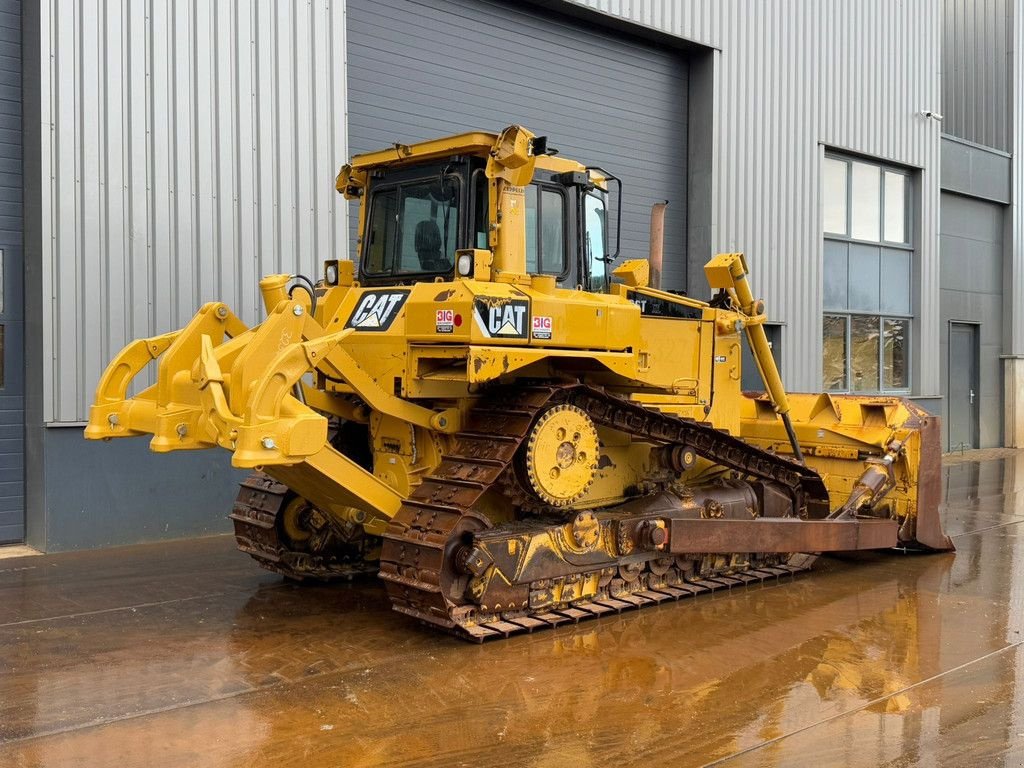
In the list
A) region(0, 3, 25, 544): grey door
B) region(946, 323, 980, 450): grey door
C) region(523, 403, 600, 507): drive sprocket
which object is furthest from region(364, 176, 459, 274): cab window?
region(946, 323, 980, 450): grey door

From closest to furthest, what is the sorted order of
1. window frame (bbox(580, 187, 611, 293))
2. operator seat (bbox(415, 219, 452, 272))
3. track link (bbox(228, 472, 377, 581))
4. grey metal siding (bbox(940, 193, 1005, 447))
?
1. operator seat (bbox(415, 219, 452, 272))
2. window frame (bbox(580, 187, 611, 293))
3. track link (bbox(228, 472, 377, 581))
4. grey metal siding (bbox(940, 193, 1005, 447))

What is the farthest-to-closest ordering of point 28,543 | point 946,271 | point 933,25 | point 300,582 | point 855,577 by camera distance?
point 946,271
point 933,25
point 28,543
point 855,577
point 300,582

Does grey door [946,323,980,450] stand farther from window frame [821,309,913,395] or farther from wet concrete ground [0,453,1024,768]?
wet concrete ground [0,453,1024,768]

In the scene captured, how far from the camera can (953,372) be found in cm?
2039

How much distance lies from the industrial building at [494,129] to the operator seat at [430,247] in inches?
140

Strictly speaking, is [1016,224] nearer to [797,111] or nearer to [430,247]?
[797,111]

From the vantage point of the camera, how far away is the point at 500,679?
5562 millimetres

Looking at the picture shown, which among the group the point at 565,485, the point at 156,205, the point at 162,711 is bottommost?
the point at 162,711

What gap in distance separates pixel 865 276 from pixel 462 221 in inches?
499

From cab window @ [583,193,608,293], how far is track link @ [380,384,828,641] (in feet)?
3.10

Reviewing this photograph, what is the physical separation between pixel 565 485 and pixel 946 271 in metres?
16.0

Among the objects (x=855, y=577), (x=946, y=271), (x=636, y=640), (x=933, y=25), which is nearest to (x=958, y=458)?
(x=946, y=271)

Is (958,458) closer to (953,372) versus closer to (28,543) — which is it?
(953,372)

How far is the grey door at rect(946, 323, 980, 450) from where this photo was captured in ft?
66.5
